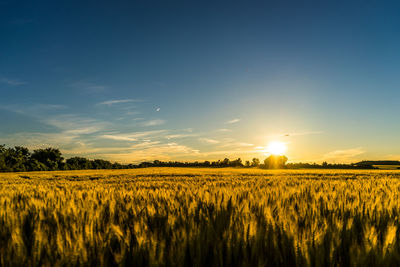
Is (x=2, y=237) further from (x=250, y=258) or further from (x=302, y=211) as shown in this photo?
(x=302, y=211)

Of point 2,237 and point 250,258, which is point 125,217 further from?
point 250,258

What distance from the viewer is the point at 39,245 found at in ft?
4.69

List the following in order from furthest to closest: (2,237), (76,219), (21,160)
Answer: (21,160), (76,219), (2,237)

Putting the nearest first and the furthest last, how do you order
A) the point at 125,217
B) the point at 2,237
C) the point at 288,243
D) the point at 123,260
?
the point at 123,260 → the point at 288,243 → the point at 2,237 → the point at 125,217

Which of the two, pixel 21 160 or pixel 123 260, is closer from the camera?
pixel 123 260

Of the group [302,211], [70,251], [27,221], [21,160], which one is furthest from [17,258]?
[21,160]

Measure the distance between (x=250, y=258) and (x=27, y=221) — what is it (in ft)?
8.17

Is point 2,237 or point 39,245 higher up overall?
point 39,245

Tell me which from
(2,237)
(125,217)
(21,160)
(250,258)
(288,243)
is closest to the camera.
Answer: (250,258)

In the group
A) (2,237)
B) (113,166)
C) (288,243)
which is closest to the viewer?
(288,243)

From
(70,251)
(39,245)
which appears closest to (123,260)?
(70,251)

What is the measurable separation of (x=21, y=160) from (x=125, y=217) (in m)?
84.8

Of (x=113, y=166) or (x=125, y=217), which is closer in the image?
(x=125, y=217)

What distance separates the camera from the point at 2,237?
1975mm
